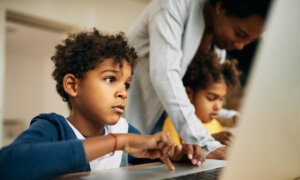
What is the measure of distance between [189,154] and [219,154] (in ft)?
0.54

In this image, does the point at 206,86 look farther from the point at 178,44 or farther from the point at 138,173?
the point at 138,173

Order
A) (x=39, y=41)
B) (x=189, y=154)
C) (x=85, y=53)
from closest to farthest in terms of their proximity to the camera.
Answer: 1. (x=189, y=154)
2. (x=85, y=53)
3. (x=39, y=41)

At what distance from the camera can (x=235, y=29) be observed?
3.21ft

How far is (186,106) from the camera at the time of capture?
882mm

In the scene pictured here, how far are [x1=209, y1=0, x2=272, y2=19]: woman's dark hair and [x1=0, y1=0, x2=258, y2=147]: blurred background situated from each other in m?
0.52

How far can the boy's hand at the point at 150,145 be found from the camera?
0.55 metres

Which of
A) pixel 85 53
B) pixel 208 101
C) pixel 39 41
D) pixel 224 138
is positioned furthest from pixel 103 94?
pixel 39 41

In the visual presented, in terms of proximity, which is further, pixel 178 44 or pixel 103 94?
pixel 178 44

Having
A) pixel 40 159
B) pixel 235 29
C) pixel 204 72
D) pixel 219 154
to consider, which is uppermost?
pixel 235 29

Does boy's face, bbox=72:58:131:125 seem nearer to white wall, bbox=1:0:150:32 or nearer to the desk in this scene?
the desk

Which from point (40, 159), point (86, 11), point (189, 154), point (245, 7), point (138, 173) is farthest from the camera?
point (86, 11)

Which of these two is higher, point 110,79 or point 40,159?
point 110,79

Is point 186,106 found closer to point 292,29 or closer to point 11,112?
point 292,29

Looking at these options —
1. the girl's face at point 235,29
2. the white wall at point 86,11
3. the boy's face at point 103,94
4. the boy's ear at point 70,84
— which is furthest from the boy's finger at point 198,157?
the white wall at point 86,11
